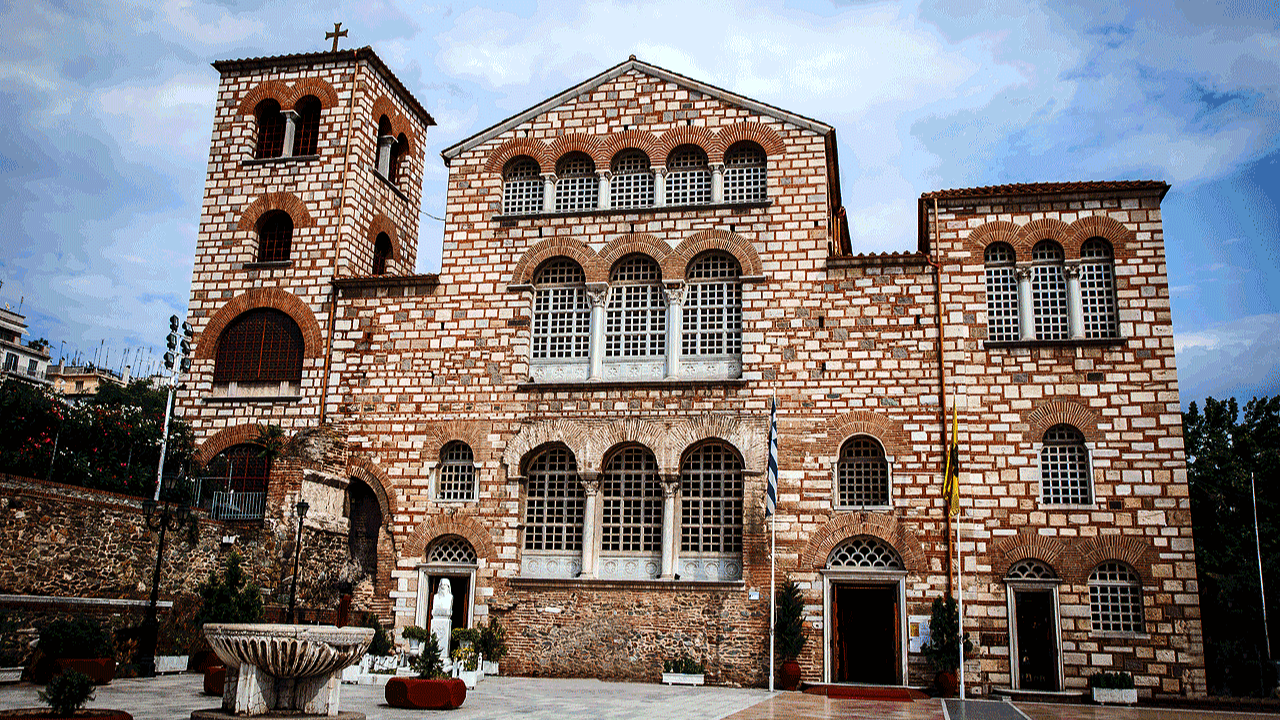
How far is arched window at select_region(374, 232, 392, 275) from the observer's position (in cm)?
2959

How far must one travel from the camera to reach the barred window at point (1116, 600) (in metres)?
20.9

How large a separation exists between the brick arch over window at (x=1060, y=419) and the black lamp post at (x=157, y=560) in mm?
18395

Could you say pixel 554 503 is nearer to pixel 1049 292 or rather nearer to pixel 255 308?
pixel 255 308

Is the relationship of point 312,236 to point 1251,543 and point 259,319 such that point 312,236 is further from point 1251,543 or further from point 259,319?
point 1251,543

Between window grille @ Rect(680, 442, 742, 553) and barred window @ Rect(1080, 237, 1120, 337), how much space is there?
343 inches

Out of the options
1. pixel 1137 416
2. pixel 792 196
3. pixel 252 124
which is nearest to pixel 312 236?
pixel 252 124

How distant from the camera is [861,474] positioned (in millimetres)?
22766

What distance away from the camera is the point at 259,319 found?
2700 centimetres

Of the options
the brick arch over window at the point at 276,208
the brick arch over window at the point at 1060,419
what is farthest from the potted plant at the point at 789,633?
the brick arch over window at the point at 276,208

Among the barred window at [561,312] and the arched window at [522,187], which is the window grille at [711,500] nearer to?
the barred window at [561,312]

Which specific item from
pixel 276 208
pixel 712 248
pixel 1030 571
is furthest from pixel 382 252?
pixel 1030 571

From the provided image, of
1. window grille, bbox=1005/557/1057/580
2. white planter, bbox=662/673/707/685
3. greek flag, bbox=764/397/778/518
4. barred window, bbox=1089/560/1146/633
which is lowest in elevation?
white planter, bbox=662/673/707/685

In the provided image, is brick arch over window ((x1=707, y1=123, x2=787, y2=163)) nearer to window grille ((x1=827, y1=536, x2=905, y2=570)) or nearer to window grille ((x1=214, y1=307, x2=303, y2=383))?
window grille ((x1=827, y1=536, x2=905, y2=570))

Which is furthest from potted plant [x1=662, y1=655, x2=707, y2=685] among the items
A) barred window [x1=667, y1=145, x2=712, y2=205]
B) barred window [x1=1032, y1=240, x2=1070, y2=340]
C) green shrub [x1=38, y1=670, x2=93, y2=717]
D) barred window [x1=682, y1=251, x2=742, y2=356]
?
green shrub [x1=38, y1=670, x2=93, y2=717]
